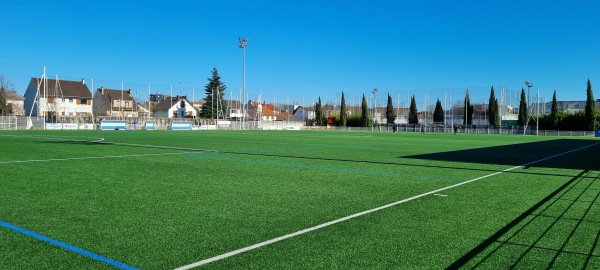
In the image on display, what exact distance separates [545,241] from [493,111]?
77466 mm

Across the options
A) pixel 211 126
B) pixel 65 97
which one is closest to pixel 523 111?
pixel 211 126

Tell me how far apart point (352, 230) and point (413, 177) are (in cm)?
636

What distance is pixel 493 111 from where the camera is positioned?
76.1m

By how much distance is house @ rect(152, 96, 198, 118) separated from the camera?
102 meters

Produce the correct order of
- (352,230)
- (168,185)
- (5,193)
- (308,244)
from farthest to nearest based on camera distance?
(168,185), (5,193), (352,230), (308,244)

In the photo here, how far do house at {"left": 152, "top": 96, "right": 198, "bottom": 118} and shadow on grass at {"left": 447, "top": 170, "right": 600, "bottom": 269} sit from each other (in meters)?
99.5

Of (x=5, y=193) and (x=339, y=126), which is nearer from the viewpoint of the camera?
(x=5, y=193)

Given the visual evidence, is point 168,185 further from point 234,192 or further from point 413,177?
point 413,177

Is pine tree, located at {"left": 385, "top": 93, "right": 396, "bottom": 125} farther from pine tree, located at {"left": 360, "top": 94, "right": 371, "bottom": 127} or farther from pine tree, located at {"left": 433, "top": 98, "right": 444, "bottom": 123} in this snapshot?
pine tree, located at {"left": 433, "top": 98, "right": 444, "bottom": 123}

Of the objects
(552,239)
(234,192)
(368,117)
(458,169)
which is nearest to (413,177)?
(458,169)

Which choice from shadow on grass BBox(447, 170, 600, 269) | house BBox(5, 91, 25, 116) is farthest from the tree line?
shadow on grass BBox(447, 170, 600, 269)

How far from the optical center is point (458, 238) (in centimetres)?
548

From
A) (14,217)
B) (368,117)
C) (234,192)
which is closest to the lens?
(14,217)

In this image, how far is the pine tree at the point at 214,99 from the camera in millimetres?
91188
